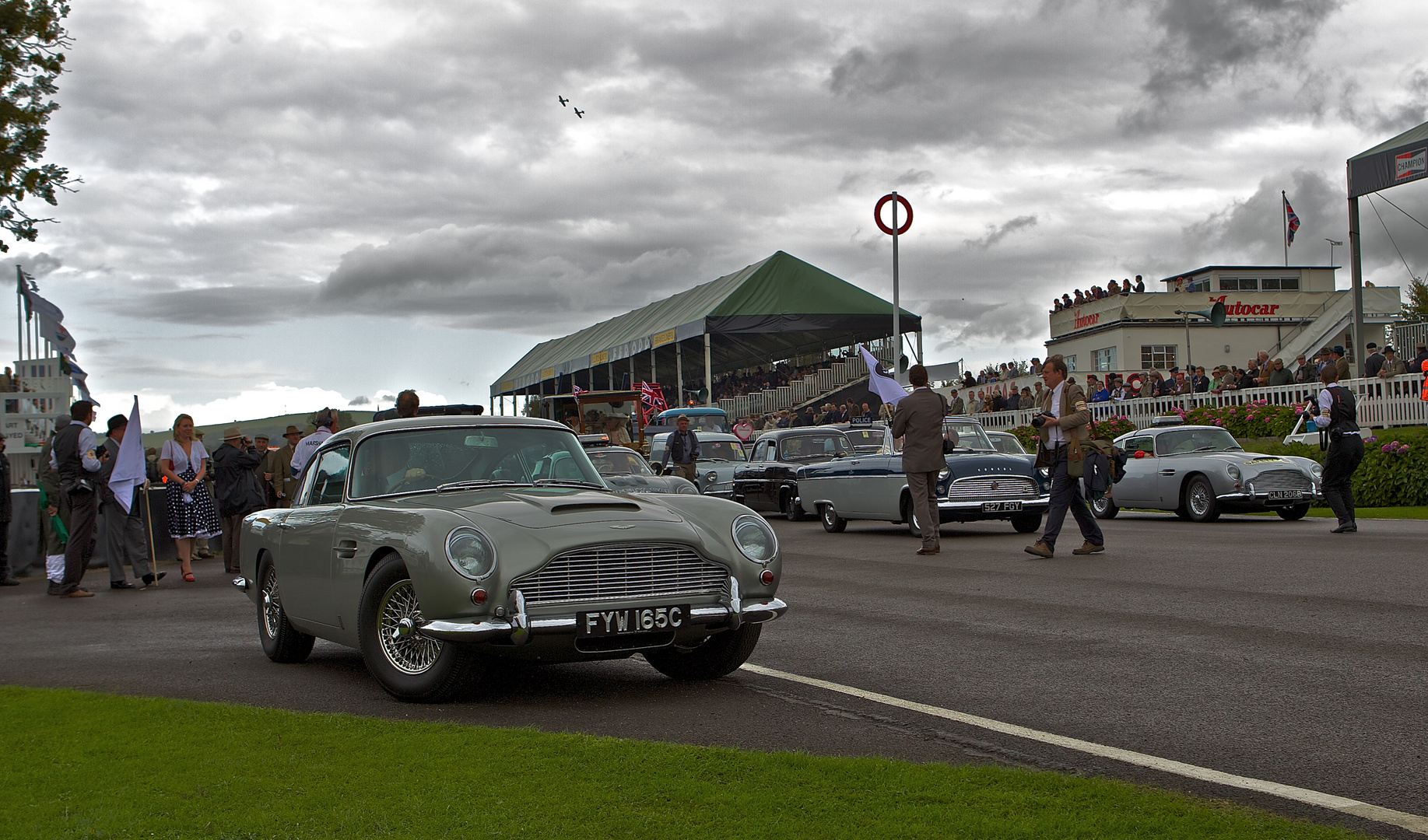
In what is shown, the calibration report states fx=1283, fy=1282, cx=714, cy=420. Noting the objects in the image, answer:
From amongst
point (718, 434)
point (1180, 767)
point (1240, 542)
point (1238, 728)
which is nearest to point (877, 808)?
point (1180, 767)

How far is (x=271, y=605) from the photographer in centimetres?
794

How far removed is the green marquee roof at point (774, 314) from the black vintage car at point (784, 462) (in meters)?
17.9

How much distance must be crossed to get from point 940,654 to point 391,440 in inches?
132

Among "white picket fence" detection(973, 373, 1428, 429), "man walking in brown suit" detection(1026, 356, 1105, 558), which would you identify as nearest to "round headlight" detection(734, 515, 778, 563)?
"man walking in brown suit" detection(1026, 356, 1105, 558)

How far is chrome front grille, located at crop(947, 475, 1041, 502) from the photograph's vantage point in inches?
640

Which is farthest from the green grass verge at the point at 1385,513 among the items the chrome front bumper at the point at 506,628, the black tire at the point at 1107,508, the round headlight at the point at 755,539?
the chrome front bumper at the point at 506,628

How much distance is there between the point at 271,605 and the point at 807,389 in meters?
38.7

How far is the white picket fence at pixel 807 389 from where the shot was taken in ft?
147

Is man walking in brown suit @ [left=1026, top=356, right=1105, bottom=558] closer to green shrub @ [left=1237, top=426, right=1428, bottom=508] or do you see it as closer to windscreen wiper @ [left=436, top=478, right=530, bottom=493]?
windscreen wiper @ [left=436, top=478, right=530, bottom=493]

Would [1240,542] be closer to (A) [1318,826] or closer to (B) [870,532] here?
(B) [870,532]

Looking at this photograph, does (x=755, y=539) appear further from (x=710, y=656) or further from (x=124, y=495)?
(x=124, y=495)

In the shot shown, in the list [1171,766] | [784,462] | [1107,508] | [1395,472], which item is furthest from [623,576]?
[1395,472]

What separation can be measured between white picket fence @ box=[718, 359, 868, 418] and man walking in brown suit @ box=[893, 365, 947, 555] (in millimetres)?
28824

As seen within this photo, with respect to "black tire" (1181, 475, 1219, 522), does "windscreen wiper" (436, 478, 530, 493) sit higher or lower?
higher
